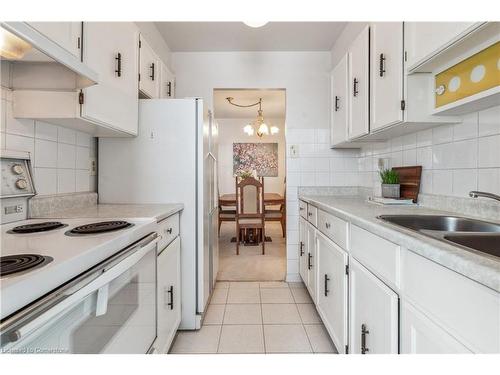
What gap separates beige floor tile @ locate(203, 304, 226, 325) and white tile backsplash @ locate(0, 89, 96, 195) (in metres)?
1.24

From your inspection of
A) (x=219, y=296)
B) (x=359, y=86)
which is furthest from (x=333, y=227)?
(x=219, y=296)

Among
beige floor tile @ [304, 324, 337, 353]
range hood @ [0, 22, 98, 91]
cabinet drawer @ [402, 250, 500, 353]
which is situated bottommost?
beige floor tile @ [304, 324, 337, 353]

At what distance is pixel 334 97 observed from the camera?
255 centimetres

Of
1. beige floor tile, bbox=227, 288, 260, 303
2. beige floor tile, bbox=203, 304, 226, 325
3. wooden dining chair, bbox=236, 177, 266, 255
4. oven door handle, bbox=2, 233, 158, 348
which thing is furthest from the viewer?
wooden dining chair, bbox=236, 177, 266, 255

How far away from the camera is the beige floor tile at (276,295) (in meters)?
2.37

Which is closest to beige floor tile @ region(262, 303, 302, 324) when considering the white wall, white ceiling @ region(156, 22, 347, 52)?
white ceiling @ region(156, 22, 347, 52)

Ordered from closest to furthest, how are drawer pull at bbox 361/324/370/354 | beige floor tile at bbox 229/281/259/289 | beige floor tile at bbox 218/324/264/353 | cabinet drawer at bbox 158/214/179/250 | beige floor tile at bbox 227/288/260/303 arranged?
drawer pull at bbox 361/324/370/354 < cabinet drawer at bbox 158/214/179/250 < beige floor tile at bbox 218/324/264/353 < beige floor tile at bbox 227/288/260/303 < beige floor tile at bbox 229/281/259/289

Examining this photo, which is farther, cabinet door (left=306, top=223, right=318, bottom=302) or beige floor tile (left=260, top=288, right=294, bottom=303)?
beige floor tile (left=260, top=288, right=294, bottom=303)

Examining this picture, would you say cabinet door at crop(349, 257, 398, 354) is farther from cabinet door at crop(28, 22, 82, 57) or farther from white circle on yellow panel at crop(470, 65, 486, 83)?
cabinet door at crop(28, 22, 82, 57)

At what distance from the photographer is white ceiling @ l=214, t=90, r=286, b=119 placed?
4.52 meters
